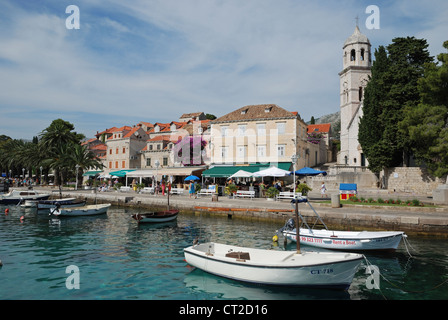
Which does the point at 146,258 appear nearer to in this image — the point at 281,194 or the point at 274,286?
the point at 274,286

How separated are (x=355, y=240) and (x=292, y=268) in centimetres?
644

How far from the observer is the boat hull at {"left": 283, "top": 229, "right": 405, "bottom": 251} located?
44.6 feet

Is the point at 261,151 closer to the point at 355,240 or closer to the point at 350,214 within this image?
the point at 350,214

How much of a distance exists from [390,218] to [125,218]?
20401mm

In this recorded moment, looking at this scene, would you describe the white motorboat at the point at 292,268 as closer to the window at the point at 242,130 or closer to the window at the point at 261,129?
the window at the point at 261,129

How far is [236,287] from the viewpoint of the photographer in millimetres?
9922

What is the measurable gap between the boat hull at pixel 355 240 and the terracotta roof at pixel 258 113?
2621 centimetres

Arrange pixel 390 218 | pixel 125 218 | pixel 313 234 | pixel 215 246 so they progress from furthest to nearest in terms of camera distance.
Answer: pixel 125 218 → pixel 390 218 → pixel 313 234 → pixel 215 246

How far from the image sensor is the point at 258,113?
4181cm

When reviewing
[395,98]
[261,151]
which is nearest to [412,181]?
[395,98]

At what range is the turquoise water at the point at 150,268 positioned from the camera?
9.32m

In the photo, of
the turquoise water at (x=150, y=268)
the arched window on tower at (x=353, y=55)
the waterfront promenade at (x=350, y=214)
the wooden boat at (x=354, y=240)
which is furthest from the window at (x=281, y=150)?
the arched window on tower at (x=353, y=55)

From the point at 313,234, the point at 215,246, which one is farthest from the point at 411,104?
the point at 215,246
